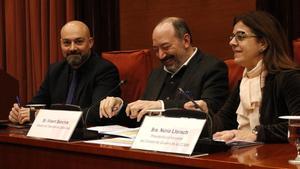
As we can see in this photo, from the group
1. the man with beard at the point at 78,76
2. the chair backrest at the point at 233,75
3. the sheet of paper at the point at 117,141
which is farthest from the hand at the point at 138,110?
the man with beard at the point at 78,76

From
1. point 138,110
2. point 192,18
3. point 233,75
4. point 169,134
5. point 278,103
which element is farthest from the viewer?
point 192,18

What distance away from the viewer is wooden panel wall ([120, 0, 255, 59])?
354 centimetres

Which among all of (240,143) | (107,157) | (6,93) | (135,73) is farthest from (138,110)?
(6,93)

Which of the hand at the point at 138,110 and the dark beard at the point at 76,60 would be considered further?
the dark beard at the point at 76,60

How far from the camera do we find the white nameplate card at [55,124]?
6.71 feet

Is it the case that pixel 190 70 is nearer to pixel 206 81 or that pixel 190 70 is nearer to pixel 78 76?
pixel 206 81

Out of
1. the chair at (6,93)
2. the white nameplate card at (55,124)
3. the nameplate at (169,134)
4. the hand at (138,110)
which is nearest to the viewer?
the nameplate at (169,134)

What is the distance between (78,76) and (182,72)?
2.62 ft

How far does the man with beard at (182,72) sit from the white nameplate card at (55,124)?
2.03 feet

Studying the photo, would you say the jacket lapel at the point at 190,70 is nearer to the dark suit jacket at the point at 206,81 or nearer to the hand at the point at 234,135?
the dark suit jacket at the point at 206,81

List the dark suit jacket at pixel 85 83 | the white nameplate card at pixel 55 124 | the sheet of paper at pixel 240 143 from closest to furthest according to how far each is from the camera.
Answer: the sheet of paper at pixel 240 143, the white nameplate card at pixel 55 124, the dark suit jacket at pixel 85 83

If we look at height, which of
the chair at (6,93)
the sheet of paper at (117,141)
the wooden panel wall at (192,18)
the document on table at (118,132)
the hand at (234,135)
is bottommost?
the chair at (6,93)

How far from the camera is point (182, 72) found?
9.50 feet

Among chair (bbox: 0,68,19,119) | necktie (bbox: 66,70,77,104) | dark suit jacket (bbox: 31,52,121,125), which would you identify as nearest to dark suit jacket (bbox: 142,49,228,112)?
dark suit jacket (bbox: 31,52,121,125)
